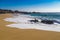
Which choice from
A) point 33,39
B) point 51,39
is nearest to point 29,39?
point 33,39

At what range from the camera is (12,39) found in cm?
586

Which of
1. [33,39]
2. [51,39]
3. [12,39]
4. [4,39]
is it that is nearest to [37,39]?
[33,39]

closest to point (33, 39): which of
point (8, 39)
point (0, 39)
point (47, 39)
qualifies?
point (47, 39)

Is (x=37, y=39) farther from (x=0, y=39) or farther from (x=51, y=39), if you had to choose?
(x=0, y=39)

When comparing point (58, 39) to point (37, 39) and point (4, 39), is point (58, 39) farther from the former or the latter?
point (4, 39)

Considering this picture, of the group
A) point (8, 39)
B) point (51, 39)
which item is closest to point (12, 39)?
point (8, 39)

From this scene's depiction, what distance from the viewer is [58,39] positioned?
5.99 meters

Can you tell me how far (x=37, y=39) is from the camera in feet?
19.3

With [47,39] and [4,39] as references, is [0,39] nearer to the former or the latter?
[4,39]

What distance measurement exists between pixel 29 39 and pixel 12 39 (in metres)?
0.83

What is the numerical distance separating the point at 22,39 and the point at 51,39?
1433 millimetres

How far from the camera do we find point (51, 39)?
597 centimetres

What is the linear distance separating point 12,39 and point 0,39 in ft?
1.91

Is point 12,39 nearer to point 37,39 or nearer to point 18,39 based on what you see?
point 18,39
